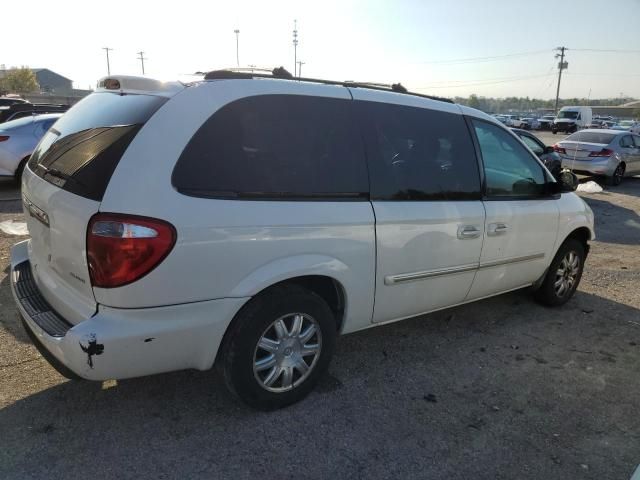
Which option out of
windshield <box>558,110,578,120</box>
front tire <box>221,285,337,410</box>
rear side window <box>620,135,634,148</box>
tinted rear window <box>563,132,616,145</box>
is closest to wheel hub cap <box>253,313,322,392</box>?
front tire <box>221,285,337,410</box>

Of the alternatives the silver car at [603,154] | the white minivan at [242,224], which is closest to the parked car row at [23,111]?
the white minivan at [242,224]

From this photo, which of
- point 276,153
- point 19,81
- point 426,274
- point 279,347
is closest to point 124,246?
point 276,153

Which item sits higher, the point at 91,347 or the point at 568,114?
the point at 568,114

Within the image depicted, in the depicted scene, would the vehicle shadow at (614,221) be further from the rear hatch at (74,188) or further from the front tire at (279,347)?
the rear hatch at (74,188)

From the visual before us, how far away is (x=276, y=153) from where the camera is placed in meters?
2.78

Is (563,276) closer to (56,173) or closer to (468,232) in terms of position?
(468,232)

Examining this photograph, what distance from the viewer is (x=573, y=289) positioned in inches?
203

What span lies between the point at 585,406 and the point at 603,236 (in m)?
5.85

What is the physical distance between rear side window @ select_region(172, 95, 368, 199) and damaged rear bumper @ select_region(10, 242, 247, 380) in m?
0.61

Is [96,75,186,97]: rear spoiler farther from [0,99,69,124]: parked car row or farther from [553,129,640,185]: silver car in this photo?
[553,129,640,185]: silver car

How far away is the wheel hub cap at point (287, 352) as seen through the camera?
2.85 meters

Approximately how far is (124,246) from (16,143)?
8311 millimetres

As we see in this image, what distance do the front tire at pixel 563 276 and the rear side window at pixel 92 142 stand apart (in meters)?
3.90

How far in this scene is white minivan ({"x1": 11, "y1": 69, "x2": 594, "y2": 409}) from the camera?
2.37 m
